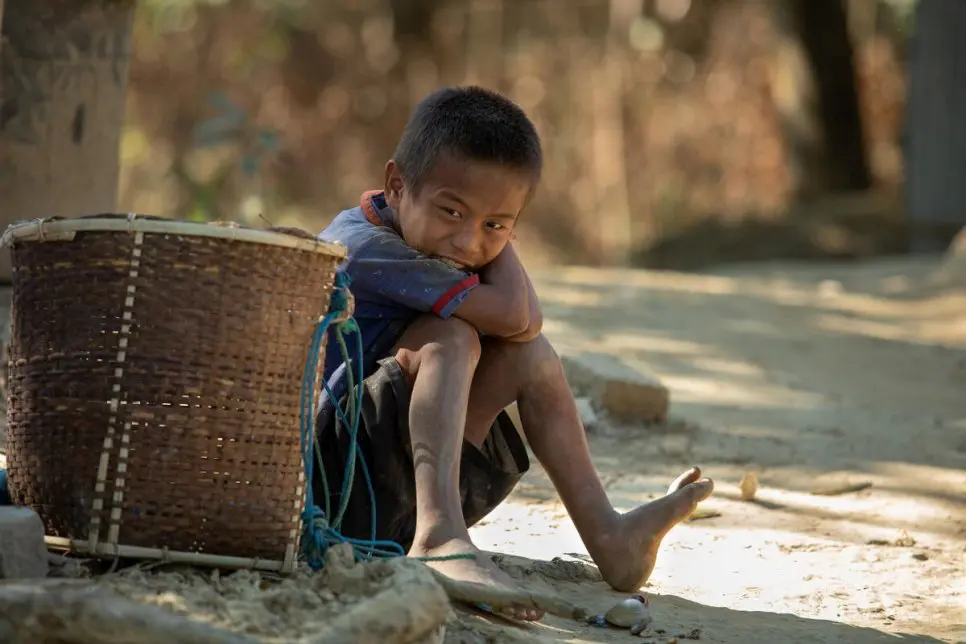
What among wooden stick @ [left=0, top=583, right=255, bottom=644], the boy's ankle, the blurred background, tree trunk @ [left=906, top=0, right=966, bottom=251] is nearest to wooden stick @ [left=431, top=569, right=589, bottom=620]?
the boy's ankle

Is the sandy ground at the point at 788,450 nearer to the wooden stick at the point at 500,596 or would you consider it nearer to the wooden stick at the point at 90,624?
the wooden stick at the point at 500,596

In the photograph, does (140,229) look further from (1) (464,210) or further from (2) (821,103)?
(2) (821,103)

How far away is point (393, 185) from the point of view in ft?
9.13

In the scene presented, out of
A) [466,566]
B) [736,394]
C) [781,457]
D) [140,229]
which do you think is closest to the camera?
[140,229]

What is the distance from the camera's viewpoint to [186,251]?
78.7 inches

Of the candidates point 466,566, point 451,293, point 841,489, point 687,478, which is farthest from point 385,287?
point 841,489

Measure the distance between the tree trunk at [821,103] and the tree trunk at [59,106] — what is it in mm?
8077

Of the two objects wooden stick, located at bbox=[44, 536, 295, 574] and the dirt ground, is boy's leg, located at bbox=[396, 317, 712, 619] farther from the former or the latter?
wooden stick, located at bbox=[44, 536, 295, 574]

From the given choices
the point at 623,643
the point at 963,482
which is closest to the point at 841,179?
the point at 963,482

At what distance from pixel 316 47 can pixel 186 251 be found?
1191 cm

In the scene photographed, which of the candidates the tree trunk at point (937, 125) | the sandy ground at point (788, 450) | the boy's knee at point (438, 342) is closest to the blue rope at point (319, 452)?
the boy's knee at point (438, 342)

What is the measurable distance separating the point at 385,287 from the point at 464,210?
0.76 ft

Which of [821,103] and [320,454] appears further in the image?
[821,103]

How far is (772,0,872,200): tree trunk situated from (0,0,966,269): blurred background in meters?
0.02
